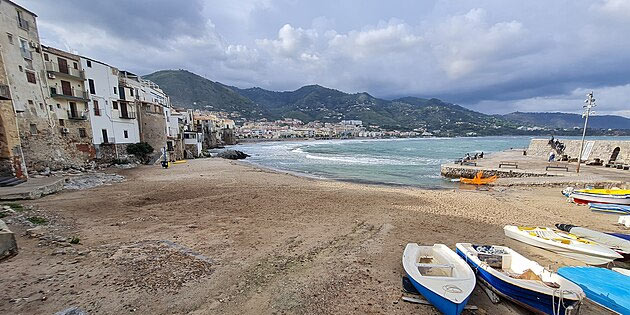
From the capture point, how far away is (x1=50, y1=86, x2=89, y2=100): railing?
2064 centimetres

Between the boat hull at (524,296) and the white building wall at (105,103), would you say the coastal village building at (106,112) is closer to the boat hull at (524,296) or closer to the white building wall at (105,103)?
the white building wall at (105,103)

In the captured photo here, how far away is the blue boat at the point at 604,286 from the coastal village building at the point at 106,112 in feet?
109

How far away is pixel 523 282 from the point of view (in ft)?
15.2

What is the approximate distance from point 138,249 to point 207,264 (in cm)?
221

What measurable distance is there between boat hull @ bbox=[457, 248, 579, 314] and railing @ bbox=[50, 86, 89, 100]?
3051cm

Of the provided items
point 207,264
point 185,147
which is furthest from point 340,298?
point 185,147

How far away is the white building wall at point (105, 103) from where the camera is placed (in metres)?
24.0

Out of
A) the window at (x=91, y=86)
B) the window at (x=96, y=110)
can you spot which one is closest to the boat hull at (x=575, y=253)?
the window at (x=96, y=110)

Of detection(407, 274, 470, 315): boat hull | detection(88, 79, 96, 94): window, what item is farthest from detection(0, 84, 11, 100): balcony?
detection(407, 274, 470, 315): boat hull

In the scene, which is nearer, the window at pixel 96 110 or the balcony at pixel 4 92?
the balcony at pixel 4 92

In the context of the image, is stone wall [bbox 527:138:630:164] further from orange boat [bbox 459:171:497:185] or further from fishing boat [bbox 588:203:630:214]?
fishing boat [bbox 588:203:630:214]

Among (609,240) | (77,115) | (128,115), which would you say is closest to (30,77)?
(77,115)

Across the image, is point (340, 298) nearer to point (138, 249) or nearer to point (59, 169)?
point (138, 249)

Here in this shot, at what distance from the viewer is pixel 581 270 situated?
5.56m
